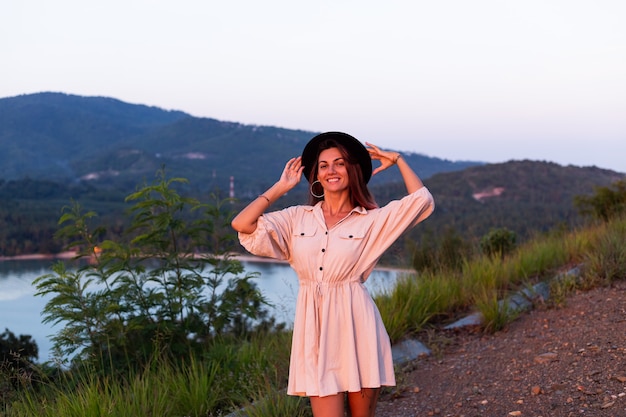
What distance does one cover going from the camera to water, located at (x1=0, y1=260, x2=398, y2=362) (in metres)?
6.77

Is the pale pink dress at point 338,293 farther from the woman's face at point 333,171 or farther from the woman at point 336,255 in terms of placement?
the woman's face at point 333,171

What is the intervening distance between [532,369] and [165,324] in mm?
3004

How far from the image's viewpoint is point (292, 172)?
11.7ft

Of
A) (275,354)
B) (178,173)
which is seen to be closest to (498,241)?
(275,354)

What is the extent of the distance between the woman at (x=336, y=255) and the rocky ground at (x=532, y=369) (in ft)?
6.52

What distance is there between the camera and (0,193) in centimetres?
2425

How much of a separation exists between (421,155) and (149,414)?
60.0 meters

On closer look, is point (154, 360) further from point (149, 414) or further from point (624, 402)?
point (624, 402)

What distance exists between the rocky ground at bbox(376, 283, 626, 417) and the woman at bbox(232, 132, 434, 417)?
1.99 metres

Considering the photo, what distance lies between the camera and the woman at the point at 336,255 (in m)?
3.24

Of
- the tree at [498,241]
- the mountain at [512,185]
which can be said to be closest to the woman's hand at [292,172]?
the tree at [498,241]

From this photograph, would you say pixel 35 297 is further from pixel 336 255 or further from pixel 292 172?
pixel 336 255

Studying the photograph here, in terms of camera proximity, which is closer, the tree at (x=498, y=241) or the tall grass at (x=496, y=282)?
the tall grass at (x=496, y=282)

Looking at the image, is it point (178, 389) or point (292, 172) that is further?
point (178, 389)
